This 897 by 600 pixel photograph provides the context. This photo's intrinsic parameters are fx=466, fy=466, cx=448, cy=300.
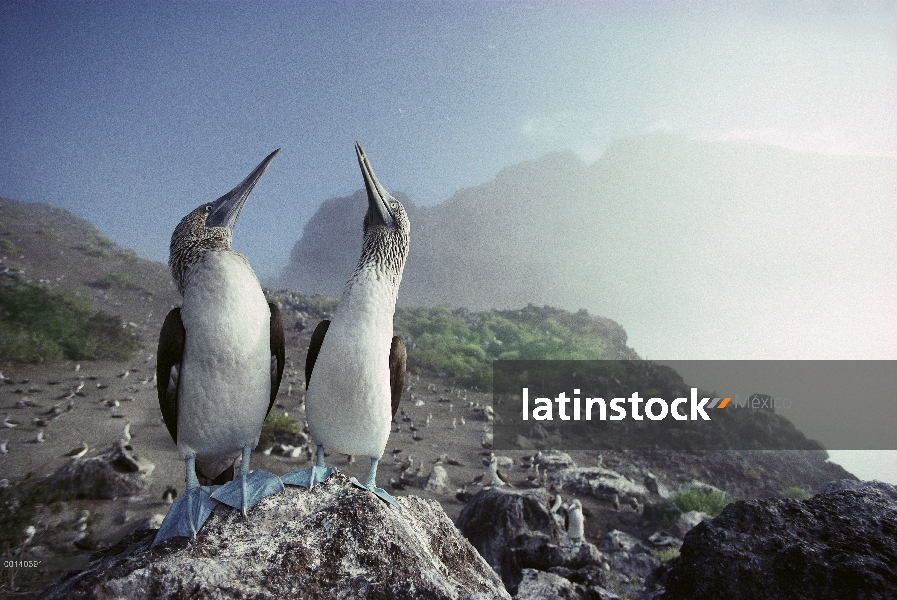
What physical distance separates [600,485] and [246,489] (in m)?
12.5

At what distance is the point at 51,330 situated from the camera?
15.9 m

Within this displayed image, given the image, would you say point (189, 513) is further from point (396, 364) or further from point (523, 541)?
point (523, 541)

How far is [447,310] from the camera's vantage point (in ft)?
132

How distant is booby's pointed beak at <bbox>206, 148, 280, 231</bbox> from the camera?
3.35 m

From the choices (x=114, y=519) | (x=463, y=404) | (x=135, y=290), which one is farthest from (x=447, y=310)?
(x=114, y=519)

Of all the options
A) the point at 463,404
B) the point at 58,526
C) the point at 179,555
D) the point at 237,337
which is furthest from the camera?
the point at 463,404

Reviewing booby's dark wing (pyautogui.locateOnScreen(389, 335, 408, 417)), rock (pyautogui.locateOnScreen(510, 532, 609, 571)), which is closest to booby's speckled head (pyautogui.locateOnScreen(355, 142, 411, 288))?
booby's dark wing (pyautogui.locateOnScreen(389, 335, 408, 417))

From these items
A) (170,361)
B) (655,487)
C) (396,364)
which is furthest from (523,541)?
(655,487)

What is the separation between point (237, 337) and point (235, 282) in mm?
343

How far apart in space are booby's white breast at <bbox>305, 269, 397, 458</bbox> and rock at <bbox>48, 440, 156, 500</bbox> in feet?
25.9

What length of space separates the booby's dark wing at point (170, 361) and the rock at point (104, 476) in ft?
24.4

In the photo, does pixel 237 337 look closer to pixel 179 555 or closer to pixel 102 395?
pixel 179 555

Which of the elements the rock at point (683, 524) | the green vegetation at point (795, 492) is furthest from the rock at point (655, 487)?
the green vegetation at point (795, 492)

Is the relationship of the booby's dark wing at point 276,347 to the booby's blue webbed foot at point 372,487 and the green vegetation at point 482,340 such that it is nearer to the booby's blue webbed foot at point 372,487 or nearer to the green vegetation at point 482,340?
the booby's blue webbed foot at point 372,487
